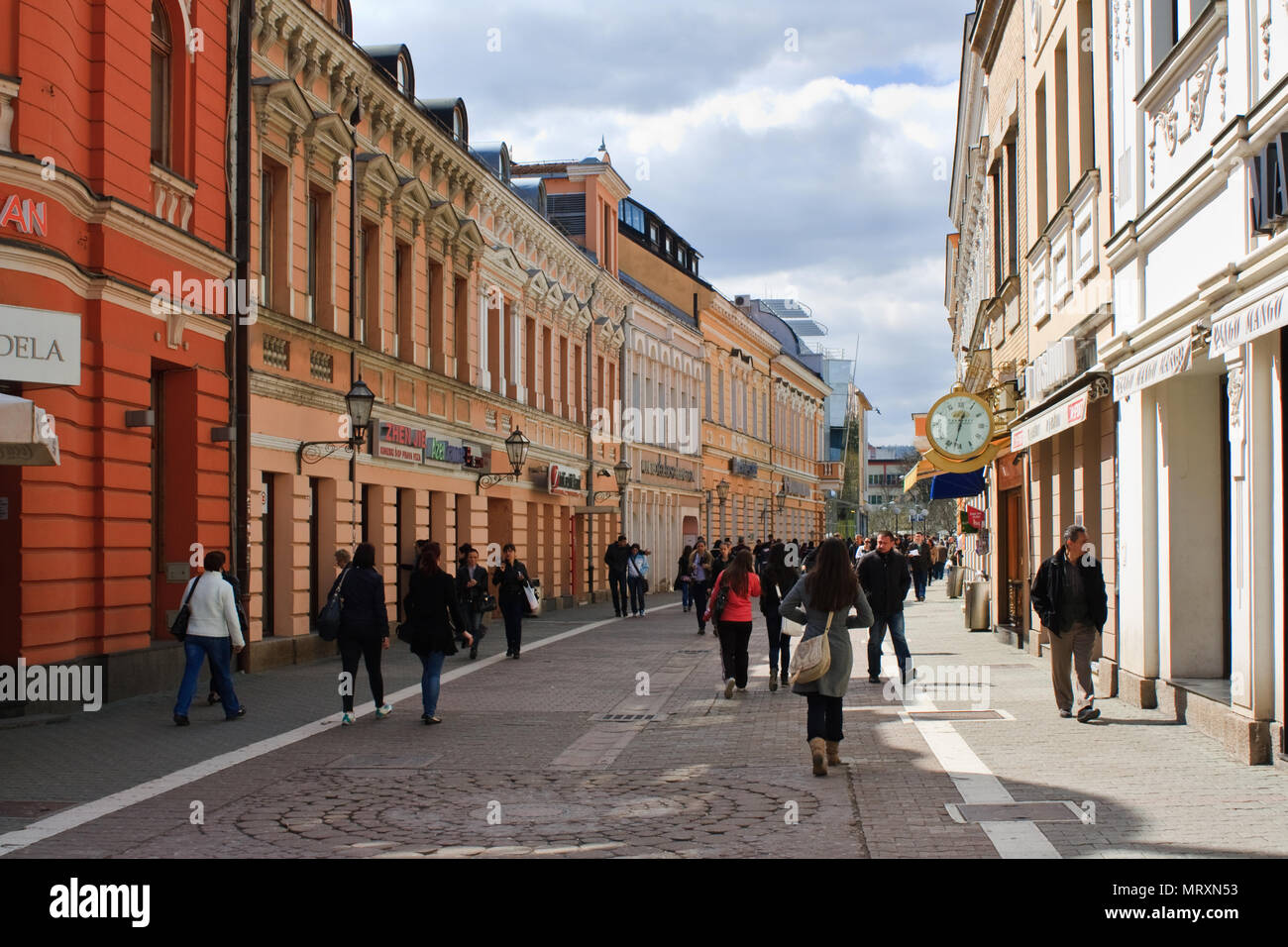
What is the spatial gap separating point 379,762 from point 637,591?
2170cm

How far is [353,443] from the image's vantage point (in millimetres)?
20156

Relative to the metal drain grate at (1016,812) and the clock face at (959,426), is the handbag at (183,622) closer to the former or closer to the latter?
the metal drain grate at (1016,812)

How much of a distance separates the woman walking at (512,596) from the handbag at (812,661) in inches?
404

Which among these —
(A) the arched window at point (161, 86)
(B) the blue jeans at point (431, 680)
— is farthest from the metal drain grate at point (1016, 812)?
(A) the arched window at point (161, 86)

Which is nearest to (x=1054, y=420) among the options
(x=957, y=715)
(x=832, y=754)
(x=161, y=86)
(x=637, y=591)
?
(x=957, y=715)

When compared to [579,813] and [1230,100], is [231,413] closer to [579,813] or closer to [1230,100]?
[579,813]

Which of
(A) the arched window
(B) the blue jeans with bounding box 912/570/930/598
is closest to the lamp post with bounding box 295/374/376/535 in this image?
(A) the arched window

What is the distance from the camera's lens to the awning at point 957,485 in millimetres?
27359

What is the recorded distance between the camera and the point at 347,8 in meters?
23.3

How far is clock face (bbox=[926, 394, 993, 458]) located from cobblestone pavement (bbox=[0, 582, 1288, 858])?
5.50m

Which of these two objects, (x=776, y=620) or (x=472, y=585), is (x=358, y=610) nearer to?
(x=776, y=620)

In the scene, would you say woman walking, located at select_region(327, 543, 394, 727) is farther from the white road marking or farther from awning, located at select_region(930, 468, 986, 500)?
awning, located at select_region(930, 468, 986, 500)
